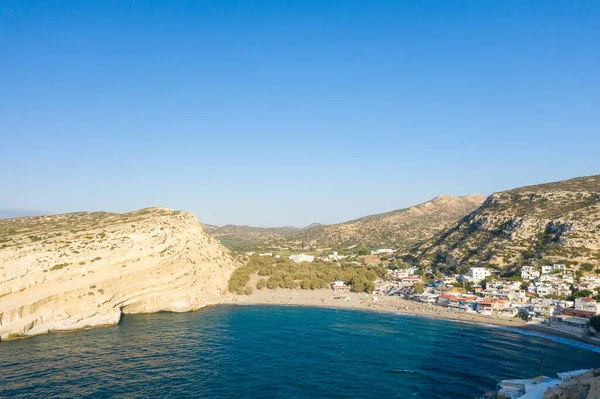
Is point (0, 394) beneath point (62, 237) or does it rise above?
beneath

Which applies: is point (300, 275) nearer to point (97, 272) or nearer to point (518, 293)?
point (518, 293)

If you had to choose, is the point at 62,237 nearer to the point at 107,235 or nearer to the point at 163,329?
the point at 107,235

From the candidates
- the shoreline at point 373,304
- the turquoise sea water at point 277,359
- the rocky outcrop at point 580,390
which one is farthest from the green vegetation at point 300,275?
the rocky outcrop at point 580,390

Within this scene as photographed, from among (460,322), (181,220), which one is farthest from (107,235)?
(460,322)

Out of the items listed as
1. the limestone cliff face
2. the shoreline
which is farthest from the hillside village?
the limestone cliff face

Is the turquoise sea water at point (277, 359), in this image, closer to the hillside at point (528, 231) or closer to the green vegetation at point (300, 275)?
the green vegetation at point (300, 275)

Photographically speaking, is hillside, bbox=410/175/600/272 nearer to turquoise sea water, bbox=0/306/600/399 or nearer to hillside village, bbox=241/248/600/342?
hillside village, bbox=241/248/600/342

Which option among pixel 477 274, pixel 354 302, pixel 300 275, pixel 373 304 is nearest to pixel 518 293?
pixel 477 274
